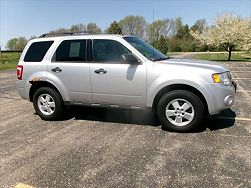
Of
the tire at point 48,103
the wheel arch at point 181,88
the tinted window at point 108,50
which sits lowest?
the tire at point 48,103

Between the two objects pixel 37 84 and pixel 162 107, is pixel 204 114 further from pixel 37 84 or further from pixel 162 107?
pixel 37 84

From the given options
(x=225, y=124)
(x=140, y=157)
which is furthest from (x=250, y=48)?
(x=140, y=157)

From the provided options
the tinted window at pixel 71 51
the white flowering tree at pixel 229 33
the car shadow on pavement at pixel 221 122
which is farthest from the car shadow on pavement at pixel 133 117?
the white flowering tree at pixel 229 33

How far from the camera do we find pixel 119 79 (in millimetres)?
5266

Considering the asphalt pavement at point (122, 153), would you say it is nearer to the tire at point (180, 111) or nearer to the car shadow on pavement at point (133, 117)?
the car shadow on pavement at point (133, 117)

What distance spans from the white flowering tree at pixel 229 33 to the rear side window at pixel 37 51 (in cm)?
2826

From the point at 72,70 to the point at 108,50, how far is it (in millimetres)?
861

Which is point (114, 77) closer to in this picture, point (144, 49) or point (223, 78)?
point (144, 49)

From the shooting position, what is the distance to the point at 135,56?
17.0 ft

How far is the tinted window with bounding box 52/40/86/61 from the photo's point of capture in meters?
5.65

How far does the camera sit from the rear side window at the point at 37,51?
5.98 m

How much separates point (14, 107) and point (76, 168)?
15.2 feet

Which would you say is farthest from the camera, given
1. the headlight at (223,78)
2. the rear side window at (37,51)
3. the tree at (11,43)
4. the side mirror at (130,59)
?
the tree at (11,43)

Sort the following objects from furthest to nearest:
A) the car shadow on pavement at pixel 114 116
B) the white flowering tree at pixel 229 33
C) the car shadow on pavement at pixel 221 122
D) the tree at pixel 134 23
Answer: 1. the tree at pixel 134 23
2. the white flowering tree at pixel 229 33
3. the car shadow on pavement at pixel 114 116
4. the car shadow on pavement at pixel 221 122
